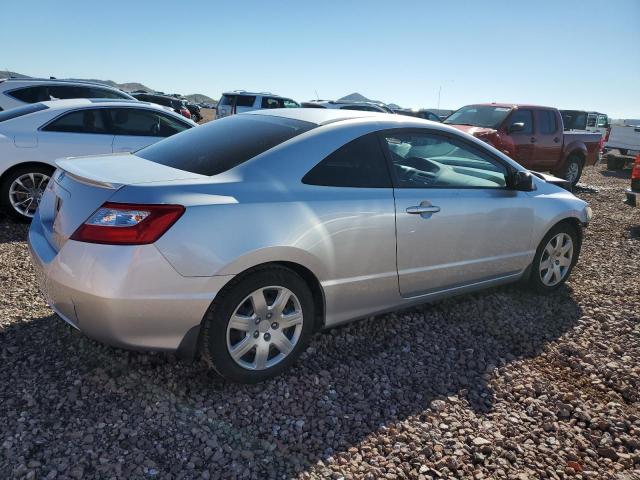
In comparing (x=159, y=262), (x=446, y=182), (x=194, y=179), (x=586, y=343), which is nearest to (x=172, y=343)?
(x=159, y=262)

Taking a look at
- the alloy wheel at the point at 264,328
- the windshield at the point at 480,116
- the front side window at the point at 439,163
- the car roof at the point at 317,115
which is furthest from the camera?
the windshield at the point at 480,116

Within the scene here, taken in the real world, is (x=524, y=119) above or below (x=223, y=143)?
above

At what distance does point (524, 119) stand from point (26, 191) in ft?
30.3

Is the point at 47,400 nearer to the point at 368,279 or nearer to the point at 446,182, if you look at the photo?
the point at 368,279

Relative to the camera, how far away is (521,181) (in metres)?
3.94

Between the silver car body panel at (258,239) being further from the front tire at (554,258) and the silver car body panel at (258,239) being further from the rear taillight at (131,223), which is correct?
the front tire at (554,258)

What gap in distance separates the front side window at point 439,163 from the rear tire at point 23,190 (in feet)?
14.0

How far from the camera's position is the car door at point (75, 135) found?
229 inches

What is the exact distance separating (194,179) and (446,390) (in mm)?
1914

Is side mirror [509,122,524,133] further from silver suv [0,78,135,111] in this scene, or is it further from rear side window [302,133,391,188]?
rear side window [302,133,391,188]

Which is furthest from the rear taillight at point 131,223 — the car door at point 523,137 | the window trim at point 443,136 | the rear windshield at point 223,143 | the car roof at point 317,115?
the car door at point 523,137

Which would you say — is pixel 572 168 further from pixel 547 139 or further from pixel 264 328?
pixel 264 328

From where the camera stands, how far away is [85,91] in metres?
10.1

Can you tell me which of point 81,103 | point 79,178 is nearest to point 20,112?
point 81,103
